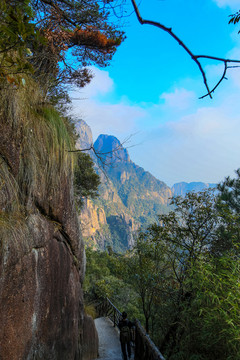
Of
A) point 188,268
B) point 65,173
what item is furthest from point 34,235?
point 188,268

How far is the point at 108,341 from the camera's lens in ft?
26.1

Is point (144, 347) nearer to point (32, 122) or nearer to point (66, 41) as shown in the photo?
point (32, 122)

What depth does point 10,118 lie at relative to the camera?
2545 millimetres

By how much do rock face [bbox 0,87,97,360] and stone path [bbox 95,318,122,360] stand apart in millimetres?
3417

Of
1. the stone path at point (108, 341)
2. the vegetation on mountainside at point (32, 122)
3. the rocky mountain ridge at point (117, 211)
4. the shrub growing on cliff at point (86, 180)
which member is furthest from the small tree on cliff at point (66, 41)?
the rocky mountain ridge at point (117, 211)

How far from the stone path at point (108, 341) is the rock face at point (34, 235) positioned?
3.42 meters

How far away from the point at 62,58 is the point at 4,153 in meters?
2.97

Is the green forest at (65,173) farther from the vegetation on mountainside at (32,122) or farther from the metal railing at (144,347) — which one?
the metal railing at (144,347)

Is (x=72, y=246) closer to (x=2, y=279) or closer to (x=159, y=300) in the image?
(x=2, y=279)

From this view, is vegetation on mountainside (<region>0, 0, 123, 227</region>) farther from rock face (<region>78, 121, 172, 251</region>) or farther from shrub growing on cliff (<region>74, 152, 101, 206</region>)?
rock face (<region>78, 121, 172, 251</region>)

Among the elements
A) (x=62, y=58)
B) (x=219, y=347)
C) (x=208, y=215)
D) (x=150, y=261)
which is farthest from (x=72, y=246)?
(x=150, y=261)

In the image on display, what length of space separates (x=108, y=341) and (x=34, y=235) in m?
7.31

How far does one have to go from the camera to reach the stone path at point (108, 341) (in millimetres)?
6430

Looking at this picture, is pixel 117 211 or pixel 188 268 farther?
pixel 117 211
